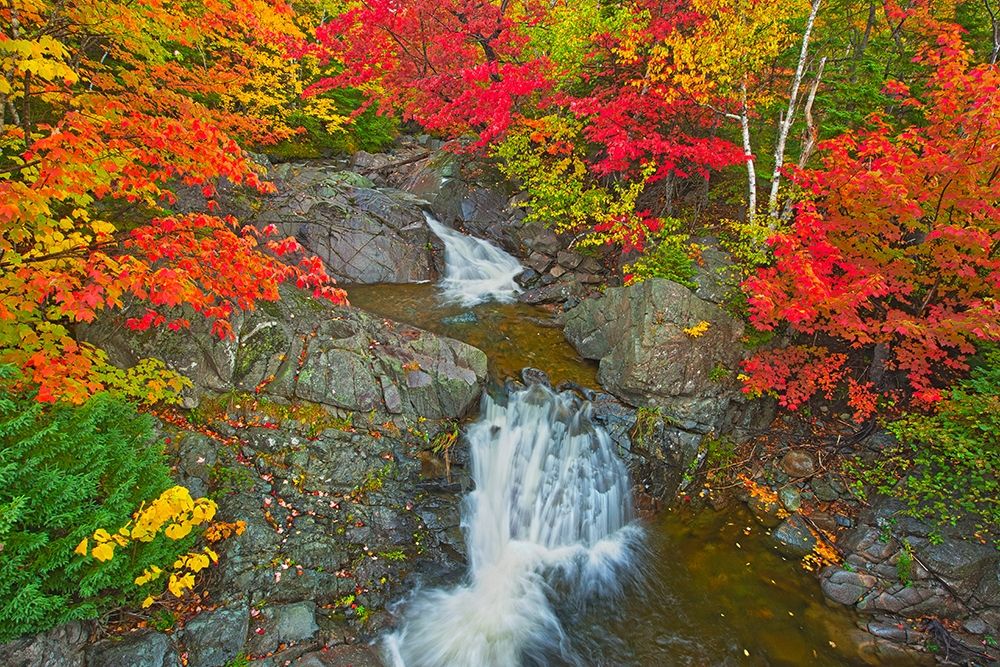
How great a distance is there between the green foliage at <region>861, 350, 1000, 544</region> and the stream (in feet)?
7.21

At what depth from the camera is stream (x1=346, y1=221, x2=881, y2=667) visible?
571 centimetres

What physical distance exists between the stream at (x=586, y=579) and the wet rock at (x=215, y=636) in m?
1.57

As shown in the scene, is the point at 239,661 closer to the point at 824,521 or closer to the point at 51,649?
the point at 51,649

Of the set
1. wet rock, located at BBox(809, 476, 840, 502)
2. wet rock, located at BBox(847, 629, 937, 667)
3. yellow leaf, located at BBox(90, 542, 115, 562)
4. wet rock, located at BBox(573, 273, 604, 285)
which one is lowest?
wet rock, located at BBox(847, 629, 937, 667)

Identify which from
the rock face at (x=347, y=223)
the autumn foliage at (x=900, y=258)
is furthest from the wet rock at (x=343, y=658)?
the rock face at (x=347, y=223)

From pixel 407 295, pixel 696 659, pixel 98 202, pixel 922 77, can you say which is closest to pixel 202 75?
pixel 98 202

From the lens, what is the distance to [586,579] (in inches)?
266

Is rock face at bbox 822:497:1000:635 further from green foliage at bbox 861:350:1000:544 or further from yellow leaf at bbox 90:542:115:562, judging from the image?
yellow leaf at bbox 90:542:115:562

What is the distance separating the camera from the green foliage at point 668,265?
365 inches

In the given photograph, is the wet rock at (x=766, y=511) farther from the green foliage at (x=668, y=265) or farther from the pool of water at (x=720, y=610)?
the green foliage at (x=668, y=265)

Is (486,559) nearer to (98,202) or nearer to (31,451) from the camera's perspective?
(31,451)

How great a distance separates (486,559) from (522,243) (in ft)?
29.7

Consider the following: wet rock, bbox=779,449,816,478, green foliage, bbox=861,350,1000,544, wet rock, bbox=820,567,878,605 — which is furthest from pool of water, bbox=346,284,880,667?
green foliage, bbox=861,350,1000,544

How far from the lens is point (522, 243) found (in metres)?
13.5
